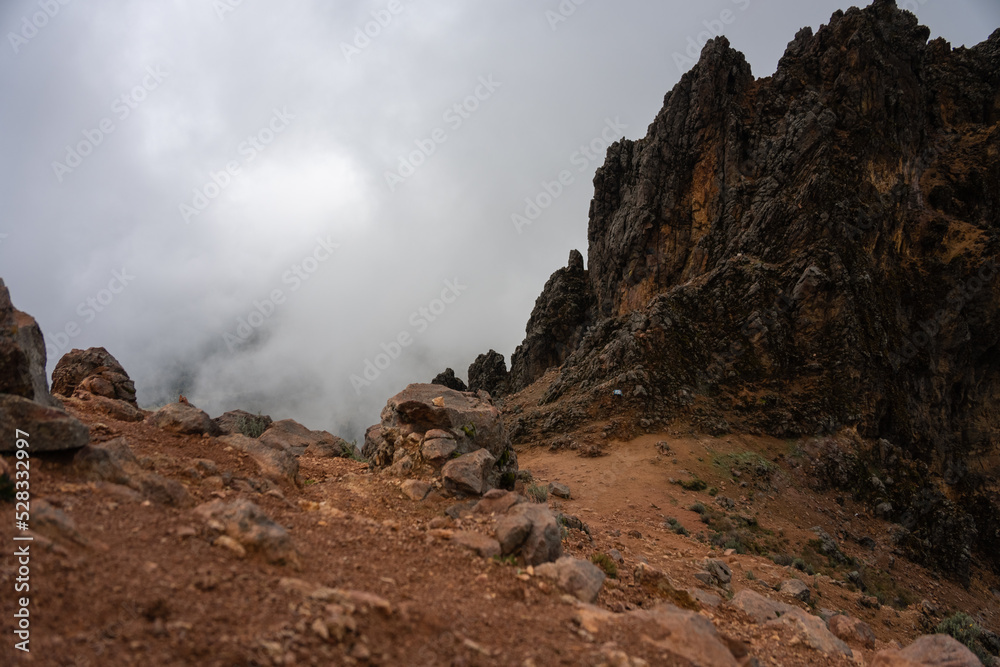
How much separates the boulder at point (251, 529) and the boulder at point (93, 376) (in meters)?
10.4

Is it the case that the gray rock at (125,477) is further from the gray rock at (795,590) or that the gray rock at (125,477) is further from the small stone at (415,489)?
the gray rock at (795,590)

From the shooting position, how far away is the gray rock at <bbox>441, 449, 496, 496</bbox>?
8.93 m

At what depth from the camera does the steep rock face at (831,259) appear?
26.4 metres

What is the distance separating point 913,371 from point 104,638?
1629 inches

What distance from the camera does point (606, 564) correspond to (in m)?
7.69

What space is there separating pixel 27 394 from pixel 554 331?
149ft

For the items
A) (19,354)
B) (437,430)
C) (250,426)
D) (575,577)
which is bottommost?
(575,577)

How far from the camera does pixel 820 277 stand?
1086 inches

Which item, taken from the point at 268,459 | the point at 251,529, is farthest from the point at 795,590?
the point at 268,459

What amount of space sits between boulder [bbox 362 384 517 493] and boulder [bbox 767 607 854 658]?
541 centimetres

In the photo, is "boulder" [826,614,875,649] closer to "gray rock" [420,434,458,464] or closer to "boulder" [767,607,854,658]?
"boulder" [767,607,854,658]

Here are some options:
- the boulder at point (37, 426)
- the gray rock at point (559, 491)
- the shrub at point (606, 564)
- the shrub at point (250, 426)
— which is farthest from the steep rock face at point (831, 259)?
the boulder at point (37, 426)

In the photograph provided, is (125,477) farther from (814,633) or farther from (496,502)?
(814,633)

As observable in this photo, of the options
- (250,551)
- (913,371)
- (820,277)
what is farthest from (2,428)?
(913,371)
